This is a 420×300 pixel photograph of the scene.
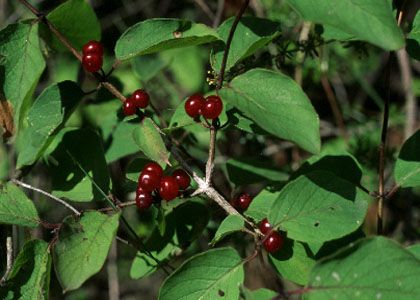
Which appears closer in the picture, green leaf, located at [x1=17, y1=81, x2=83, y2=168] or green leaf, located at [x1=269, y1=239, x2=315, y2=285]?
green leaf, located at [x1=269, y1=239, x2=315, y2=285]

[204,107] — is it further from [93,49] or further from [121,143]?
[121,143]

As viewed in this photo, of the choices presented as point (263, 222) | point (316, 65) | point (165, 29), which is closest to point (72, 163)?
point (165, 29)

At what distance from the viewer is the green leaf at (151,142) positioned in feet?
5.40

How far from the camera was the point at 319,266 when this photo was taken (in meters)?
1.36

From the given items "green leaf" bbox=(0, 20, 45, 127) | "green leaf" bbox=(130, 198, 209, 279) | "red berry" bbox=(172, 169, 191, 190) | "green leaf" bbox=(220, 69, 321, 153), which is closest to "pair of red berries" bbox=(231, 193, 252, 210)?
"green leaf" bbox=(130, 198, 209, 279)

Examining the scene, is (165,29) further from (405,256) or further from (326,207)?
(405,256)

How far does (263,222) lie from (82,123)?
1359 mm

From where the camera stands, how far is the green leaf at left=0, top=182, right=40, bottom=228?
1.71 metres

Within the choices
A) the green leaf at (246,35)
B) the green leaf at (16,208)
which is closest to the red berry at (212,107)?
the green leaf at (246,35)

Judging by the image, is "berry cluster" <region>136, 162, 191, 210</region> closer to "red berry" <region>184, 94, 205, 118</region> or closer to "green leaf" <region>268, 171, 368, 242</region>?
"red berry" <region>184, 94, 205, 118</region>

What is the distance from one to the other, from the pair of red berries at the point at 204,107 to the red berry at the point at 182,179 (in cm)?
17

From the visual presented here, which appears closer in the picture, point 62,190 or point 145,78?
point 62,190

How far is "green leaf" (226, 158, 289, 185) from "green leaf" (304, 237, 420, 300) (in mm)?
728

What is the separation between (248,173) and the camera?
6.87 ft
